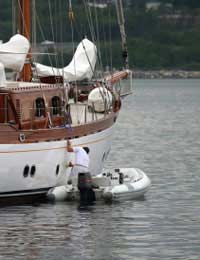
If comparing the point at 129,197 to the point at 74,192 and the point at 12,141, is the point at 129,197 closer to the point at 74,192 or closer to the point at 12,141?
the point at 74,192

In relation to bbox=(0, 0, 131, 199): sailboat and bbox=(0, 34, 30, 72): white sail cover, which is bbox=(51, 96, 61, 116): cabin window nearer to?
bbox=(0, 0, 131, 199): sailboat

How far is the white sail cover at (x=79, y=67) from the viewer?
5024 cm

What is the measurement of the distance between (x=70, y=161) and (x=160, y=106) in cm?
8521

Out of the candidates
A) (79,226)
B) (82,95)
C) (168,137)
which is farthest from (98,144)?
(168,137)

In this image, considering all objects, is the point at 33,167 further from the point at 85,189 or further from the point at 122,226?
the point at 122,226

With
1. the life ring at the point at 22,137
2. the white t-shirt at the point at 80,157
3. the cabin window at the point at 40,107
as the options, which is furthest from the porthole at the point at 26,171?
the cabin window at the point at 40,107

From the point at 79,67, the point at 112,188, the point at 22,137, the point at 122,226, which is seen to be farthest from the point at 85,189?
the point at 79,67

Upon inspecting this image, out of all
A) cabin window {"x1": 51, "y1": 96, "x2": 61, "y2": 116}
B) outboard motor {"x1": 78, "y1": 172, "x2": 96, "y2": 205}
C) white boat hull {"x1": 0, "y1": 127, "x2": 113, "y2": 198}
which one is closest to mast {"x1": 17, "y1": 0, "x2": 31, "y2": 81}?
cabin window {"x1": 51, "y1": 96, "x2": 61, "y2": 116}

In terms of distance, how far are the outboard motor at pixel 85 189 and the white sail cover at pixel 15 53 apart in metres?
4.05

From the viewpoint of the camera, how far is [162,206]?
43.9m

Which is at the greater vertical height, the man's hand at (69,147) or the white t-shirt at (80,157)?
the man's hand at (69,147)

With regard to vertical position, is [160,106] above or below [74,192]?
below

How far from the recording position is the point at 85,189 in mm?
42500

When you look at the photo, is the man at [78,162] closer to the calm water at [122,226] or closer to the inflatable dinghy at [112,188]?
the inflatable dinghy at [112,188]
